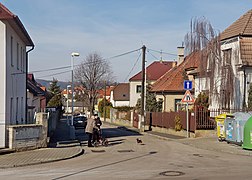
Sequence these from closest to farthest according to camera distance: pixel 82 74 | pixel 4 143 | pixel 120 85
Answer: pixel 4 143, pixel 82 74, pixel 120 85

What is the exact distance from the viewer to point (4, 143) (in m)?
18.7

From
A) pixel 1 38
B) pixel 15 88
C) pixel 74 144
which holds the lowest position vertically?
pixel 74 144

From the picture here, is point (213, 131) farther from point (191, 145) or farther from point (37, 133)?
point (37, 133)

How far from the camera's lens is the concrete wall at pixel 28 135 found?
18688mm

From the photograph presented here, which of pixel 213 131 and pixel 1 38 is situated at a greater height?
pixel 1 38

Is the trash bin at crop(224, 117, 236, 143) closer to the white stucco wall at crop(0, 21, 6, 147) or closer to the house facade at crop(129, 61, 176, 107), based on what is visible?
the white stucco wall at crop(0, 21, 6, 147)

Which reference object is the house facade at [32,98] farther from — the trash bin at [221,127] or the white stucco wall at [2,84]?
the trash bin at [221,127]

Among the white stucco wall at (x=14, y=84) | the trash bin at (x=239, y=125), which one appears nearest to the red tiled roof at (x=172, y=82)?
the white stucco wall at (x=14, y=84)

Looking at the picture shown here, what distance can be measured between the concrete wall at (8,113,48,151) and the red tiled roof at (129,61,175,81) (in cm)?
5374

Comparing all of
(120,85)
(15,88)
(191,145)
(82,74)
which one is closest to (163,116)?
(191,145)

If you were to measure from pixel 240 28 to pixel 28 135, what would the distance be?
711 inches

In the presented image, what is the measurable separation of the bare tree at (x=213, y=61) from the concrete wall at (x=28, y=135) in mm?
14203

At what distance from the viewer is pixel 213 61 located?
30.6 meters

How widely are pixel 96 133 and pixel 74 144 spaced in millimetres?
1323
